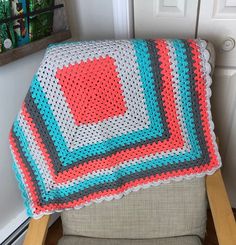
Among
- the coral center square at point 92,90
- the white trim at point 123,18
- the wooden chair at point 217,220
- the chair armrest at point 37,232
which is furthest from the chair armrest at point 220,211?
the white trim at point 123,18

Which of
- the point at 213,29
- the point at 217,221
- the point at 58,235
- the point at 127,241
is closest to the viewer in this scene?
the point at 217,221

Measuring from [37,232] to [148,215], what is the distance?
13.9 inches

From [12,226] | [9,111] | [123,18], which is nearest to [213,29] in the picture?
[123,18]

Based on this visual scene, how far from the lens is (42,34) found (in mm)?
1011

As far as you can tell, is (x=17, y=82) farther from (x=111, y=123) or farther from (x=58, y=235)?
(x=58, y=235)

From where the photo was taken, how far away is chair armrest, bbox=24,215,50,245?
2.75ft

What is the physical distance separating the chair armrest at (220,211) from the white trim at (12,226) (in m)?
0.72

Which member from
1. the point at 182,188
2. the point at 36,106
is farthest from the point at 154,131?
the point at 36,106

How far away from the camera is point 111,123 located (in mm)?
895

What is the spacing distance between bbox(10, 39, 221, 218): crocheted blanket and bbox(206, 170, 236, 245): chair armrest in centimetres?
5

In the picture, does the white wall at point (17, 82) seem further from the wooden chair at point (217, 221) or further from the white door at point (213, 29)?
the wooden chair at point (217, 221)

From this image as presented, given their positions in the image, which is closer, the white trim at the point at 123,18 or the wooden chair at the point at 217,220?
the wooden chair at the point at 217,220

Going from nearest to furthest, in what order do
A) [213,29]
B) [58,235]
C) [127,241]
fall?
[127,241] → [213,29] → [58,235]

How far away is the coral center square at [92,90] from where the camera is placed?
32.9 inches
